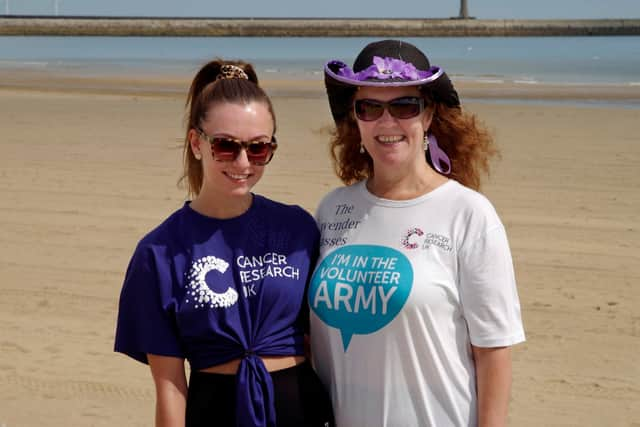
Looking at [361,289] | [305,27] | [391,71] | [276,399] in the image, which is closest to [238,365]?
[276,399]

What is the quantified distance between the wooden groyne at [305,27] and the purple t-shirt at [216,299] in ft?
195

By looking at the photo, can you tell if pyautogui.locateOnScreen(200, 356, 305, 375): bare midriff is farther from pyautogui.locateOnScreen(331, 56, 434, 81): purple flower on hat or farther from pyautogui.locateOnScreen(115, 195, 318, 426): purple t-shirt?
pyautogui.locateOnScreen(331, 56, 434, 81): purple flower on hat

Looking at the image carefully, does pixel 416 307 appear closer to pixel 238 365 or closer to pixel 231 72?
pixel 238 365

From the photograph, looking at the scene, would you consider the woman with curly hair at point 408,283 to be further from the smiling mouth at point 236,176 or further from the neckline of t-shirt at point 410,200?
the smiling mouth at point 236,176

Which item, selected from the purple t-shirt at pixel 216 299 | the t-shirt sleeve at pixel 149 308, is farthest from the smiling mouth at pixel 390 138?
the t-shirt sleeve at pixel 149 308

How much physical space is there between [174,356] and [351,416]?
1.63ft

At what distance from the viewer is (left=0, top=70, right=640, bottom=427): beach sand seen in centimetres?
490

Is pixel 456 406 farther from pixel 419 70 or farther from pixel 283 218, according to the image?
pixel 419 70

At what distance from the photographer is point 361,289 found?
2.62 metres

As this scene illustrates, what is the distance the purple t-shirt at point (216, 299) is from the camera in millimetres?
2588

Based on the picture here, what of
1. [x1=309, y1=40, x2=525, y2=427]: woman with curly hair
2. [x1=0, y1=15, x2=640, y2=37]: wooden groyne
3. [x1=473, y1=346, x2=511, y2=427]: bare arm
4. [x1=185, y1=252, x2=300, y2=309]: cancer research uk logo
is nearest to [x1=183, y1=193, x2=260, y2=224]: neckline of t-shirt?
[x1=185, y1=252, x2=300, y2=309]: cancer research uk logo

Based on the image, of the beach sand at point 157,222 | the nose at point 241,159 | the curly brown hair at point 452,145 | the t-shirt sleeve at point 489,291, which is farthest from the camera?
the beach sand at point 157,222

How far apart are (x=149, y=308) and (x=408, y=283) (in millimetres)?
660

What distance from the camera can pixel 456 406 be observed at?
8.70 ft
